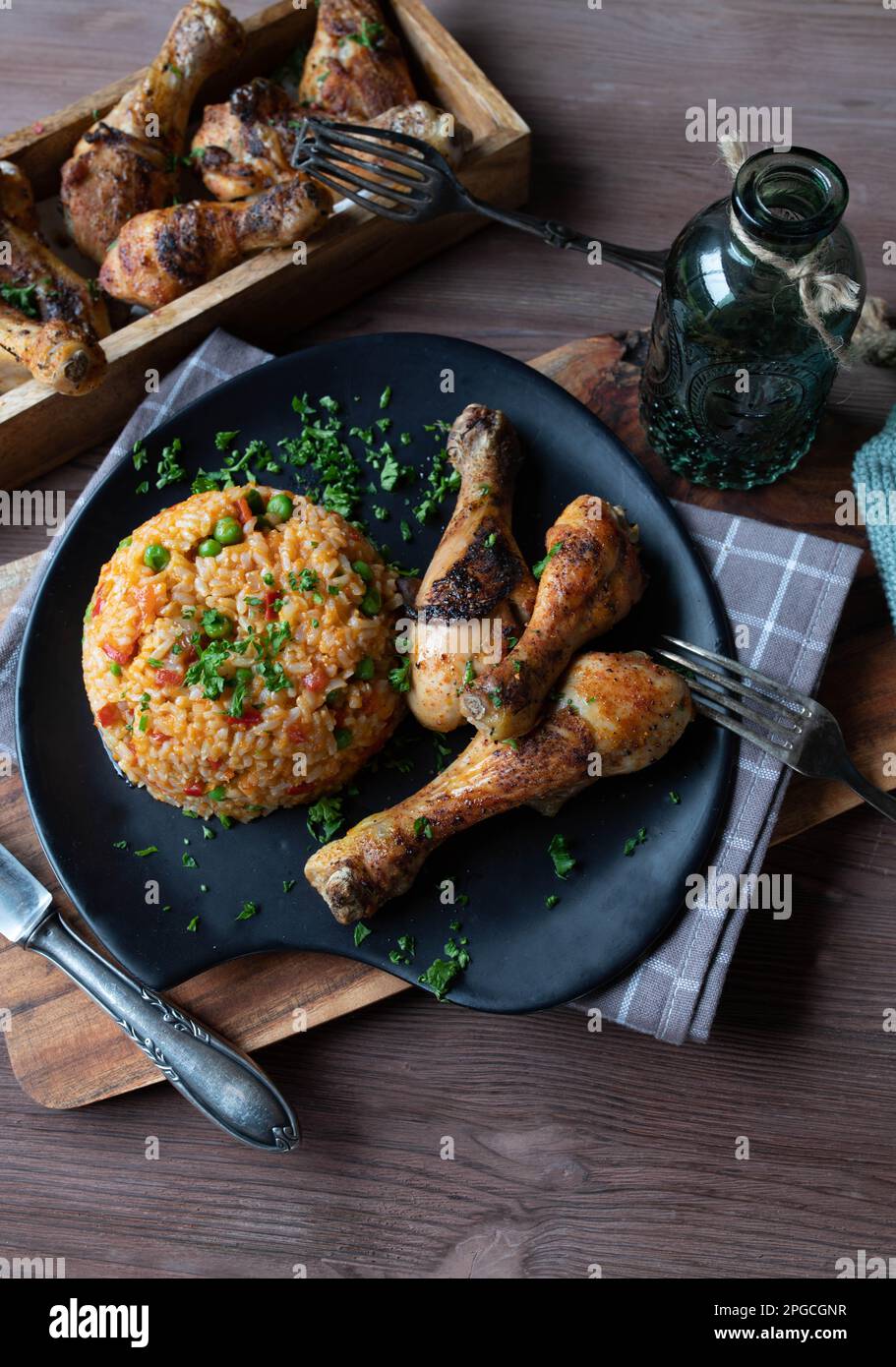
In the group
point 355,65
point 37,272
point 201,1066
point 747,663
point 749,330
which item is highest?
point 355,65

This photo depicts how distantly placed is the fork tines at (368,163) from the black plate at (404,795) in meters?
0.43

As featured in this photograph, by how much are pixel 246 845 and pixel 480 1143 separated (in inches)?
39.3

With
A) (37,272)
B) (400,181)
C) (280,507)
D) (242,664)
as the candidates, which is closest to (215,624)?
(242,664)

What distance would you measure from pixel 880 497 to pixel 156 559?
1.92 m

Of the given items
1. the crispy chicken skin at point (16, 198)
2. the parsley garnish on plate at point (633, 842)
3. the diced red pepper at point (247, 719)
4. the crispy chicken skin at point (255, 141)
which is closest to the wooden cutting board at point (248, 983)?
the parsley garnish on plate at point (633, 842)

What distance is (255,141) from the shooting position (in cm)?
350

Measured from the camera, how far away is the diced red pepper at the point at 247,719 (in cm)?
292

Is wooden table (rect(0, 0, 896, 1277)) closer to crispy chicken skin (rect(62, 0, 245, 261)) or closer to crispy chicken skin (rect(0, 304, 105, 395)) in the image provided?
crispy chicken skin (rect(0, 304, 105, 395))

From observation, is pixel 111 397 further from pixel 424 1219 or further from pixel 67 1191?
pixel 424 1219

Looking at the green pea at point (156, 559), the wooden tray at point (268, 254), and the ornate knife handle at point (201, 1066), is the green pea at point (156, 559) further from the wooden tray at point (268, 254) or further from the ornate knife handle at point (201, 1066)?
the ornate knife handle at point (201, 1066)

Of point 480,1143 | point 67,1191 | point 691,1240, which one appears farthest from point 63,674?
point 691,1240

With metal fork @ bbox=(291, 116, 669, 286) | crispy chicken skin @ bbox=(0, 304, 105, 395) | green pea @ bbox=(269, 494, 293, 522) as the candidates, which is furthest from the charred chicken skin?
metal fork @ bbox=(291, 116, 669, 286)

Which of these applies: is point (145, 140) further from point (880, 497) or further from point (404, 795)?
point (880, 497)

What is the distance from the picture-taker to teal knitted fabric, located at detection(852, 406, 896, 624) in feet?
10.4
